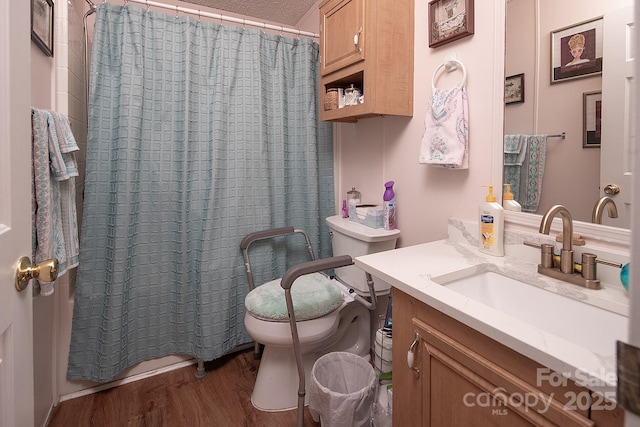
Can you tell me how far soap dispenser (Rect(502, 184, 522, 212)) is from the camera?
1.10 meters

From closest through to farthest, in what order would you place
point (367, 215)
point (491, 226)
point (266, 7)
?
point (491, 226), point (367, 215), point (266, 7)

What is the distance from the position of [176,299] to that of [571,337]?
1.68 metres

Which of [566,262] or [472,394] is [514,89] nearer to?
[566,262]

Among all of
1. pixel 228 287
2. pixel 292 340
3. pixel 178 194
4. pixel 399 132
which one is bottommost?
pixel 292 340

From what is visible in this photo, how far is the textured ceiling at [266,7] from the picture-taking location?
82.9 inches

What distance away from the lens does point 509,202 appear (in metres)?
1.11

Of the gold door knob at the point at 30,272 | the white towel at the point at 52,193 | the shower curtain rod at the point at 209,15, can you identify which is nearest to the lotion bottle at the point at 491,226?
the gold door knob at the point at 30,272

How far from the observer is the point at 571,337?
2.48 feet

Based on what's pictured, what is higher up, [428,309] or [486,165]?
[486,165]

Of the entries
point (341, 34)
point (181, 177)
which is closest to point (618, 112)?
point (341, 34)

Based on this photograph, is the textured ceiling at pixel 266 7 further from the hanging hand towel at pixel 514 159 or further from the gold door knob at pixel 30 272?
the gold door knob at pixel 30 272

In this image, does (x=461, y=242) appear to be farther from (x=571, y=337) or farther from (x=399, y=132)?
(x=399, y=132)

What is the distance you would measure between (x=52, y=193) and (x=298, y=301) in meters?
1.04

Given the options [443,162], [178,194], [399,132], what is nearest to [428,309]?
[443,162]
